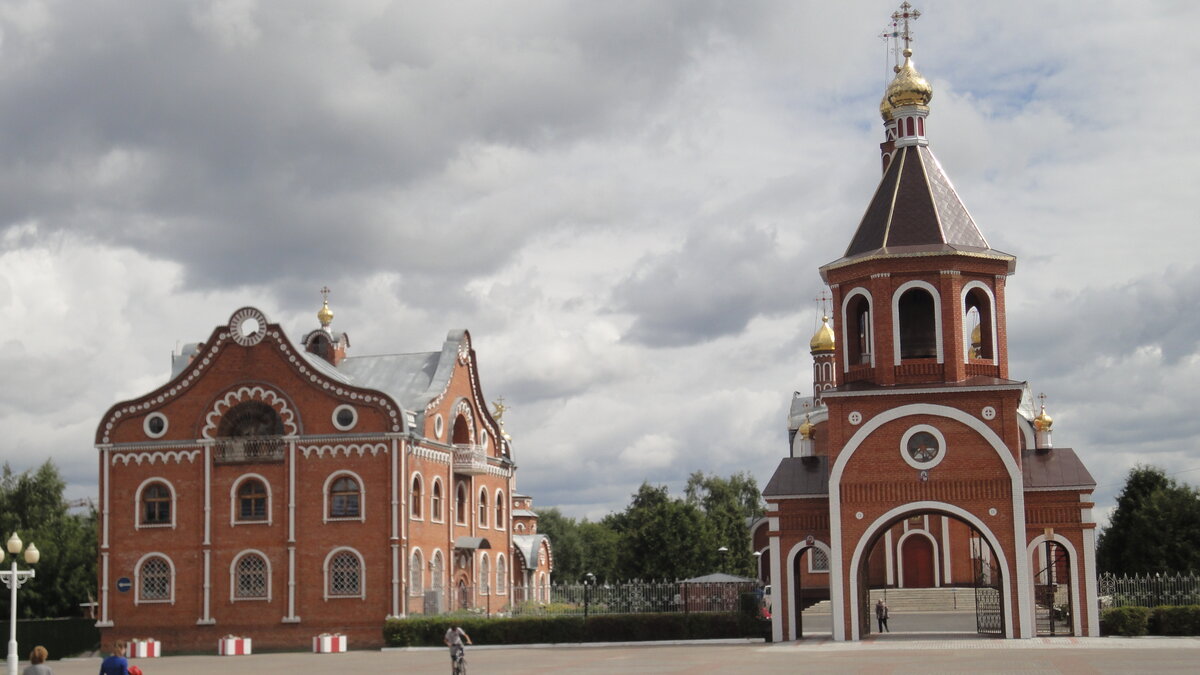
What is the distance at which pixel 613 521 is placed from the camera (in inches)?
4446

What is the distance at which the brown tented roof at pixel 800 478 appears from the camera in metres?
38.4

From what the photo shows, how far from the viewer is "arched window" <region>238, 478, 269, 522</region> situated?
4700 centimetres

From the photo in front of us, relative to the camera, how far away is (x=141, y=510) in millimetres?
47688

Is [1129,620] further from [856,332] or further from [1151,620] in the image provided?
[856,332]

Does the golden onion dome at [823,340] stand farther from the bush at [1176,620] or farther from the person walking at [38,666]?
the person walking at [38,666]

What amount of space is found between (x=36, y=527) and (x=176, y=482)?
70.9 feet

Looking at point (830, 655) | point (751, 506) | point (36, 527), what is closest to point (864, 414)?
point (830, 655)

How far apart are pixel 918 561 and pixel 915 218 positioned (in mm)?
28874

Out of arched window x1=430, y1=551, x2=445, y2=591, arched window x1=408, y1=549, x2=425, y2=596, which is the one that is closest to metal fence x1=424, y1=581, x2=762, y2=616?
arched window x1=430, y1=551, x2=445, y2=591

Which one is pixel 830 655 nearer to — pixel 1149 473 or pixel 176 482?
pixel 176 482

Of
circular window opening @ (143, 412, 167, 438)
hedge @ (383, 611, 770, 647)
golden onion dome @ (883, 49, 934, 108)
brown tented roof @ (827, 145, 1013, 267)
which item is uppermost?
golden onion dome @ (883, 49, 934, 108)

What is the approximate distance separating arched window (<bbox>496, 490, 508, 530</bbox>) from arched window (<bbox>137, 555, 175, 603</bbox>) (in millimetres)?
13425

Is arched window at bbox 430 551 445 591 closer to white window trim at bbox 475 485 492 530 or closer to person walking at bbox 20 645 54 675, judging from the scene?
white window trim at bbox 475 485 492 530

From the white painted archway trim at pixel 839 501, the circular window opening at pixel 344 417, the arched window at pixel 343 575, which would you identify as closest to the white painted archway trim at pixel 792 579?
the white painted archway trim at pixel 839 501
